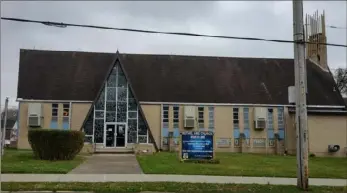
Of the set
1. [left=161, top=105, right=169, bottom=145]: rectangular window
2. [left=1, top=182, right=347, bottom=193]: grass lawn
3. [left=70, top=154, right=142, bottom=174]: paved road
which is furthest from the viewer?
[left=161, top=105, right=169, bottom=145]: rectangular window

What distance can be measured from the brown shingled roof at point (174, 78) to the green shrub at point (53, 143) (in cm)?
1520

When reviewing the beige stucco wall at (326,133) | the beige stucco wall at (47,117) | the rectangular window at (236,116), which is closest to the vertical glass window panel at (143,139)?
the beige stucco wall at (47,117)

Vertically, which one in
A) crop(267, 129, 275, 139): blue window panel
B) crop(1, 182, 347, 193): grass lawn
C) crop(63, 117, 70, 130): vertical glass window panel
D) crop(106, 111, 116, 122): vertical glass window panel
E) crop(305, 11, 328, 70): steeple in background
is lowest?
crop(1, 182, 347, 193): grass lawn

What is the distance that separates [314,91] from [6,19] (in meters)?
34.2

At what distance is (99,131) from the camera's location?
3628 cm

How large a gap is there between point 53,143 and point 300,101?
13205mm

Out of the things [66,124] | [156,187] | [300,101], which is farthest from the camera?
[66,124]

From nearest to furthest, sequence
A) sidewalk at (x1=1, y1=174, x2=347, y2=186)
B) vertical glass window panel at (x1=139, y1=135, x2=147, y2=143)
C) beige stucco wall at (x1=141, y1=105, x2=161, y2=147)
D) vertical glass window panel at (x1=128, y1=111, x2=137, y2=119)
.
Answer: sidewalk at (x1=1, y1=174, x2=347, y2=186)
vertical glass window panel at (x1=139, y1=135, x2=147, y2=143)
vertical glass window panel at (x1=128, y1=111, x2=137, y2=119)
beige stucco wall at (x1=141, y1=105, x2=161, y2=147)

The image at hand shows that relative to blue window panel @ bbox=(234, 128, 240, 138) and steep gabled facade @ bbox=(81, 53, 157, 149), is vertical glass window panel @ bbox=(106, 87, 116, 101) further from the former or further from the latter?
blue window panel @ bbox=(234, 128, 240, 138)

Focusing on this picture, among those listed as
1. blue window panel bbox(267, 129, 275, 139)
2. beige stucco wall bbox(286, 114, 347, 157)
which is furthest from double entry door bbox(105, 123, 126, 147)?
beige stucco wall bbox(286, 114, 347, 157)

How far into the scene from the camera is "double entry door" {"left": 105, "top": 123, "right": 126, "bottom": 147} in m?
36.5

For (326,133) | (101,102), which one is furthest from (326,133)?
(101,102)

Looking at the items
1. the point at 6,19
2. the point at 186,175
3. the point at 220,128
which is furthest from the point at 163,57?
the point at 6,19

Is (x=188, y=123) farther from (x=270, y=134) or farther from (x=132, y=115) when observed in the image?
(x=270, y=134)
